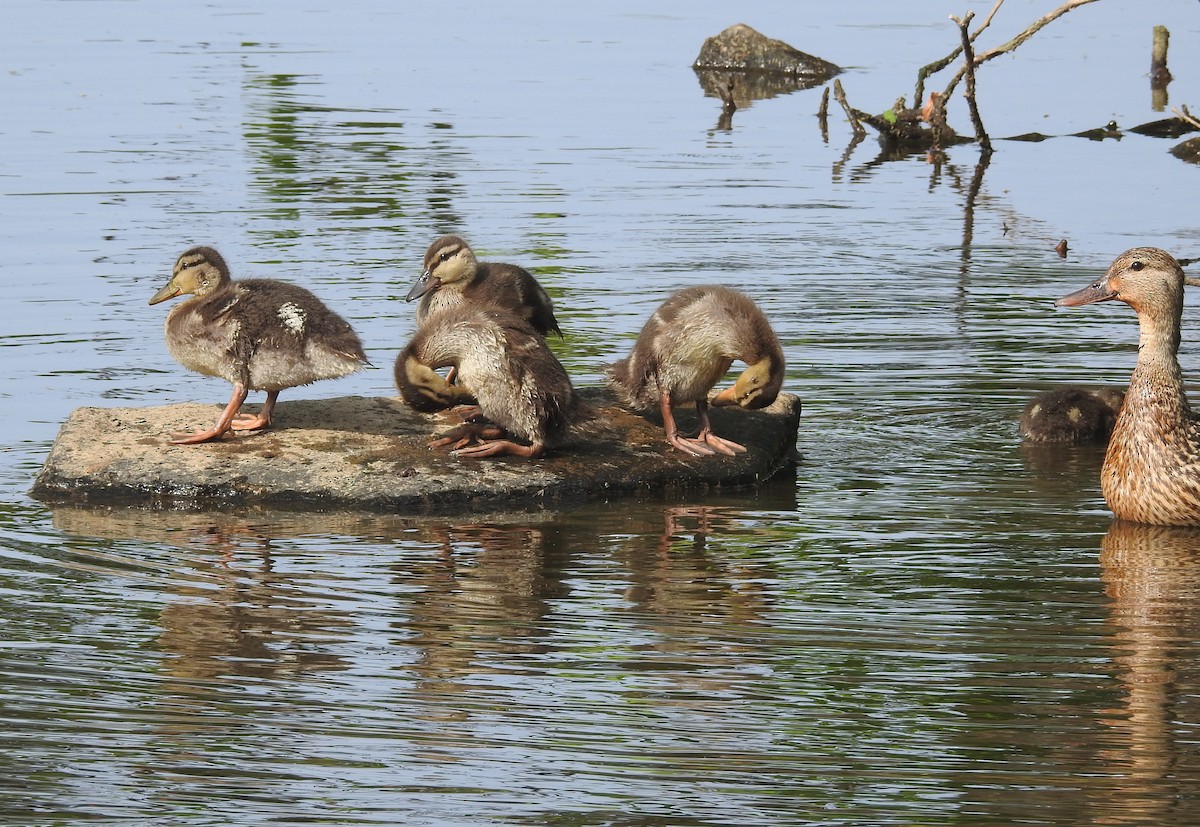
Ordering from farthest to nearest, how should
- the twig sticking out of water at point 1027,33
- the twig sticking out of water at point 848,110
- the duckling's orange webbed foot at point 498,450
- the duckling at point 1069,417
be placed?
the twig sticking out of water at point 848,110 < the twig sticking out of water at point 1027,33 < the duckling at point 1069,417 < the duckling's orange webbed foot at point 498,450

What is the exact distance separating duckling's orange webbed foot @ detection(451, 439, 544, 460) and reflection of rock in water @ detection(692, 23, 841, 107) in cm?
1585

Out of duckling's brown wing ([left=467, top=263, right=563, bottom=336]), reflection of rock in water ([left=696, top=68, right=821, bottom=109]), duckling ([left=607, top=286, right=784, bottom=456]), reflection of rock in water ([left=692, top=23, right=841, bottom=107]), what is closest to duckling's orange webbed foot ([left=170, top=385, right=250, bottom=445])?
duckling's brown wing ([left=467, top=263, right=563, bottom=336])

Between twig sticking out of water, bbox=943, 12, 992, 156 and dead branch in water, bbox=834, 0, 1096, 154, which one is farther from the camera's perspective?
dead branch in water, bbox=834, 0, 1096, 154

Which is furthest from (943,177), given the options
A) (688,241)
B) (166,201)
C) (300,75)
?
(300,75)

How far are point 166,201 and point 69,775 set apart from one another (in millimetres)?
11286

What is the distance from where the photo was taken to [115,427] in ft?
27.5

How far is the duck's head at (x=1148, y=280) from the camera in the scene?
8141 millimetres

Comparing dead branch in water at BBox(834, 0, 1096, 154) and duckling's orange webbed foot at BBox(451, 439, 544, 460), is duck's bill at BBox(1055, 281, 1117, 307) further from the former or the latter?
dead branch in water at BBox(834, 0, 1096, 154)

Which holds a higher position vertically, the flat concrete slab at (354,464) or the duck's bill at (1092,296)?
the duck's bill at (1092,296)

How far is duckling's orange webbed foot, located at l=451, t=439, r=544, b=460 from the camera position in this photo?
8188 millimetres

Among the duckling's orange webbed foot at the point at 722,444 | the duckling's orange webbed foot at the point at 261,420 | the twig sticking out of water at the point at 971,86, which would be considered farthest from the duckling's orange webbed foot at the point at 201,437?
the twig sticking out of water at the point at 971,86

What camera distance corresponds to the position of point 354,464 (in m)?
8.08

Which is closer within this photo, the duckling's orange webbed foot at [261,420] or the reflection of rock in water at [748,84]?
the duckling's orange webbed foot at [261,420]

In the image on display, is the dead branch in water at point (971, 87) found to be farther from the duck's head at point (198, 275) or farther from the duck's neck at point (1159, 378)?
the duck's head at point (198, 275)
